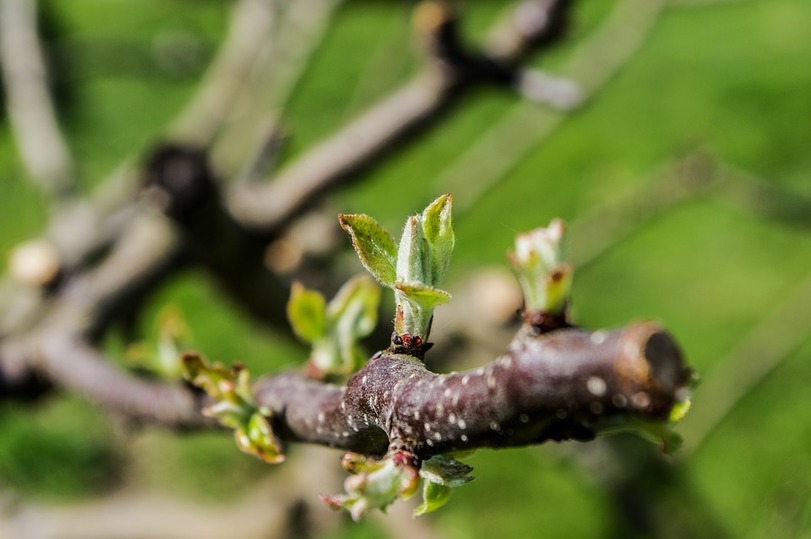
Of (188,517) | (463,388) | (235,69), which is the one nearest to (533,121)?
(235,69)

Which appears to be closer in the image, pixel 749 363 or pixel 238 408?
pixel 238 408

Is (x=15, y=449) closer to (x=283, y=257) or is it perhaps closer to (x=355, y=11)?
(x=283, y=257)

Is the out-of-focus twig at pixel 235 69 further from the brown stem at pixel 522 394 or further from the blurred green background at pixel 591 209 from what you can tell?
the brown stem at pixel 522 394

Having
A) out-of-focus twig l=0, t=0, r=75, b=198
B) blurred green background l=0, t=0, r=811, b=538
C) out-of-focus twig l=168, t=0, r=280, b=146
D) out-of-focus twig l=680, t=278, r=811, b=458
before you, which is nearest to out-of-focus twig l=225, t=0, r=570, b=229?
blurred green background l=0, t=0, r=811, b=538

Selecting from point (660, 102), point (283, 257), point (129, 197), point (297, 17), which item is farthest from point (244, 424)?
point (660, 102)

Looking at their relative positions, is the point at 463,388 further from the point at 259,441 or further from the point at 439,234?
the point at 259,441

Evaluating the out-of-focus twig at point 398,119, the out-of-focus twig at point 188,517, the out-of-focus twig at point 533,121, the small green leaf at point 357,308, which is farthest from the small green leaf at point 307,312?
the out-of-focus twig at point 533,121
